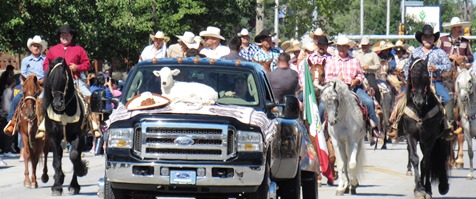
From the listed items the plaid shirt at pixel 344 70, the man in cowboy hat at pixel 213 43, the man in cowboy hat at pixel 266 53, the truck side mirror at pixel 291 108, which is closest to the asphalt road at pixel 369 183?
the plaid shirt at pixel 344 70

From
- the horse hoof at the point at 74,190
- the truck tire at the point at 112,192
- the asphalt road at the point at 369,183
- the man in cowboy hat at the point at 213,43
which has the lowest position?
the asphalt road at the point at 369,183

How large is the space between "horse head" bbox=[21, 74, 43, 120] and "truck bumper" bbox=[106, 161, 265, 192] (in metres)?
8.34

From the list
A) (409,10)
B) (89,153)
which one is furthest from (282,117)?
(409,10)

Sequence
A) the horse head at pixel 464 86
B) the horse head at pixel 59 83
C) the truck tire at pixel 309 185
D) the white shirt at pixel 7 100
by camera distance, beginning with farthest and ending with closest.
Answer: the white shirt at pixel 7 100 → the horse head at pixel 464 86 → the horse head at pixel 59 83 → the truck tire at pixel 309 185

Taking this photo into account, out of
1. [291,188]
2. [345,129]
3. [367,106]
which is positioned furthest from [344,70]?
[291,188]

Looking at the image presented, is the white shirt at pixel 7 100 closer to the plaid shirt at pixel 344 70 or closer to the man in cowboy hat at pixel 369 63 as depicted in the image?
the man in cowboy hat at pixel 369 63

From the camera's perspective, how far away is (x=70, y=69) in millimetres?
20297

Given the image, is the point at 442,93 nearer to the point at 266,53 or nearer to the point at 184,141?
the point at 266,53

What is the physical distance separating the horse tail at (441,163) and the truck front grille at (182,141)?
7.49m

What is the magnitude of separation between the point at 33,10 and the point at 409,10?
102 m

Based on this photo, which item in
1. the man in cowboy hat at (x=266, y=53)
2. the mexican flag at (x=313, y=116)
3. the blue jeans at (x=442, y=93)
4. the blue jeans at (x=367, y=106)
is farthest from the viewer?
the man in cowboy hat at (x=266, y=53)

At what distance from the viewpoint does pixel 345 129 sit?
20797 mm

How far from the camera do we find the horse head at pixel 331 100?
20328 millimetres

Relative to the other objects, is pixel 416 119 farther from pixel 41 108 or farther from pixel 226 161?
pixel 226 161
